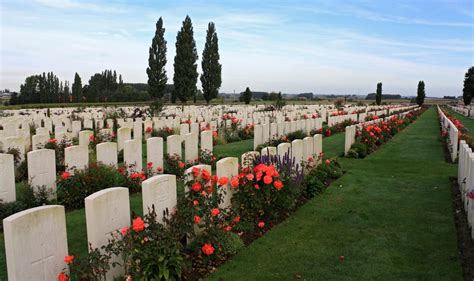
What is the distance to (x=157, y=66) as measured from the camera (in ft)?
165

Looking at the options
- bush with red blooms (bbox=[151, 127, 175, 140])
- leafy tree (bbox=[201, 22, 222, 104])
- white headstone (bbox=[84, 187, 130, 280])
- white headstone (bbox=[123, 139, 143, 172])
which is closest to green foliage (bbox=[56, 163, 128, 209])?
white headstone (bbox=[123, 139, 143, 172])

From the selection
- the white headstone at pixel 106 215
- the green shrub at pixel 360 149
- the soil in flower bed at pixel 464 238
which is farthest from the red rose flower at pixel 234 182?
the green shrub at pixel 360 149

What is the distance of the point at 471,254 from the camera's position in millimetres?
4676

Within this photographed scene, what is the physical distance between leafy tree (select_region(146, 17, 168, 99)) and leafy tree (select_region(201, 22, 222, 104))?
18.3ft

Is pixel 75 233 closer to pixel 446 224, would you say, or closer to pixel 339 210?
pixel 339 210

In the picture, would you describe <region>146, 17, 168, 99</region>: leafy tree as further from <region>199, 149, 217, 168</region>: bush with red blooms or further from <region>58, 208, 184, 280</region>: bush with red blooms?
<region>58, 208, 184, 280</region>: bush with red blooms

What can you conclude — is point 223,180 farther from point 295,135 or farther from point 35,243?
point 295,135

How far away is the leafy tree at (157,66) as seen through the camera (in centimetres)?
5019

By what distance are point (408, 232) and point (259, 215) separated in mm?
2065

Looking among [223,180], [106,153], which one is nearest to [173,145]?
[106,153]

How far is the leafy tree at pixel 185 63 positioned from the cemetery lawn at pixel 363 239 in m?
42.1

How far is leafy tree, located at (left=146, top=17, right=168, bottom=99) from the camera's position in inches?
1976

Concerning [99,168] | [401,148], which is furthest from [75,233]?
[401,148]

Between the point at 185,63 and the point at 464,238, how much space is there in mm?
45914
